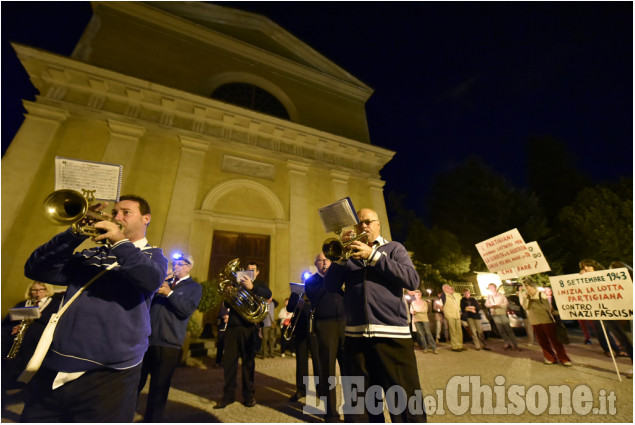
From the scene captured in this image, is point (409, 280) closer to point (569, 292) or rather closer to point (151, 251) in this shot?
point (151, 251)

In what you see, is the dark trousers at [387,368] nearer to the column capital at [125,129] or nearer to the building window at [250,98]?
the column capital at [125,129]

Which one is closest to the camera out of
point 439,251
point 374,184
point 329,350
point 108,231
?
point 108,231

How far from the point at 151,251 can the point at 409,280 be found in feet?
7.46

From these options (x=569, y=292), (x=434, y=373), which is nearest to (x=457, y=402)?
(x=434, y=373)

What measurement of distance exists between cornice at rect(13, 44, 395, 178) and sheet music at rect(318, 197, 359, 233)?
30.8 ft

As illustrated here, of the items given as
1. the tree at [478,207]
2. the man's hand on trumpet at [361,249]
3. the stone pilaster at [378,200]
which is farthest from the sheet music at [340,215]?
the tree at [478,207]

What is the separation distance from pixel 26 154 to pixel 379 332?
11.6m

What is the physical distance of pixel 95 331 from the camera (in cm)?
176

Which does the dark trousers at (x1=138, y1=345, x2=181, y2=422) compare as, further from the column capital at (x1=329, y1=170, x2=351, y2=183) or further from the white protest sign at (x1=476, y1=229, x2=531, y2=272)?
the column capital at (x1=329, y1=170, x2=351, y2=183)

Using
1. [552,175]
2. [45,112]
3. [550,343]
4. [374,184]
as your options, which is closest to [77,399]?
[550,343]

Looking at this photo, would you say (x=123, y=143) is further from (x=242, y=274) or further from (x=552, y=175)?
(x=552, y=175)

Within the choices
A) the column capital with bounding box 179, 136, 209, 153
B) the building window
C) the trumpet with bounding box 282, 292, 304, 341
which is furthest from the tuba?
the building window

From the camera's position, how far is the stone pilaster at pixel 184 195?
8977mm

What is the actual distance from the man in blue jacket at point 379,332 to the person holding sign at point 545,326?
19.2 ft
